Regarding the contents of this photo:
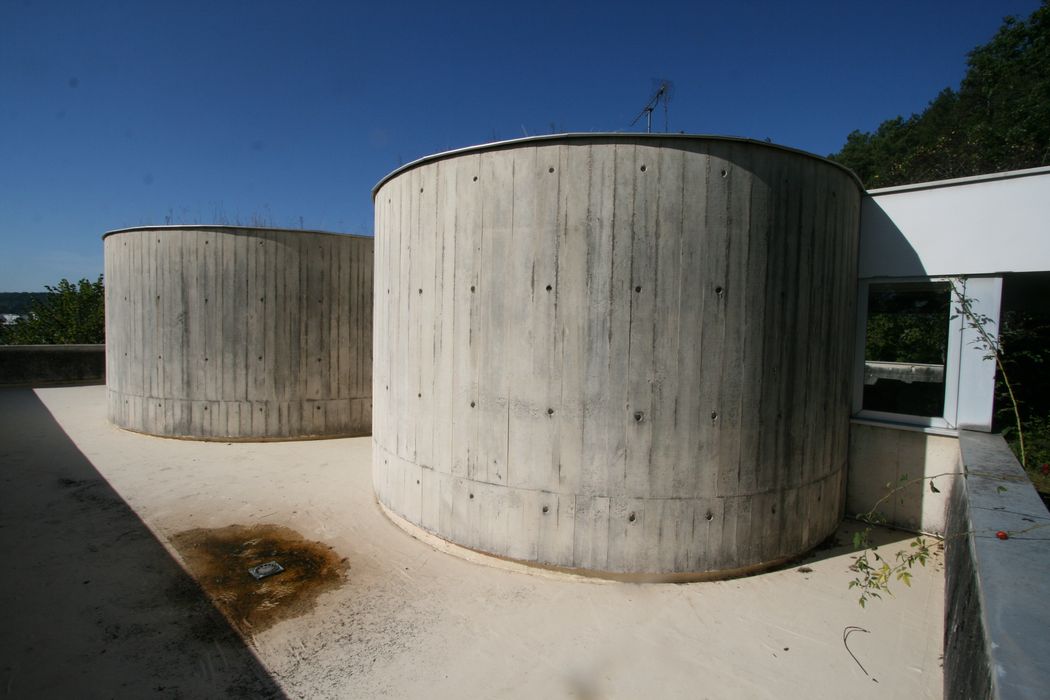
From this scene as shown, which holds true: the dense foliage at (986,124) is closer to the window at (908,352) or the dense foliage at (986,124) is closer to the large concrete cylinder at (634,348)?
the window at (908,352)

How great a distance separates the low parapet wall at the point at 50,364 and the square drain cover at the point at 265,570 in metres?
12.4

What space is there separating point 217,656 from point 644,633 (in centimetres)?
236

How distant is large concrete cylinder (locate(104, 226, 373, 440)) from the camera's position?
7.57 meters

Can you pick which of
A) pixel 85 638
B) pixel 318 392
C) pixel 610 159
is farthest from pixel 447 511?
pixel 318 392

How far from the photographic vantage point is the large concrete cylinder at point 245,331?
7574mm

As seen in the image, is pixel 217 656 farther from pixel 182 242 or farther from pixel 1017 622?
pixel 182 242

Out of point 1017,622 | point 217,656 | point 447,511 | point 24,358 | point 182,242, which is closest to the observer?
point 1017,622

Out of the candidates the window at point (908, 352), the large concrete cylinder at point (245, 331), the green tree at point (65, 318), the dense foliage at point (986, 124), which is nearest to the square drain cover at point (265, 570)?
the large concrete cylinder at point (245, 331)

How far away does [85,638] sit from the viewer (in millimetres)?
2984

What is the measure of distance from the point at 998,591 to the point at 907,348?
1210 cm

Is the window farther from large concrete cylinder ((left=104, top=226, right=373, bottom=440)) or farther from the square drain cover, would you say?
large concrete cylinder ((left=104, top=226, right=373, bottom=440))

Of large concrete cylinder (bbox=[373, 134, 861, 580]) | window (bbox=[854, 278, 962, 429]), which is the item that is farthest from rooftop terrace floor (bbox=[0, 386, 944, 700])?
window (bbox=[854, 278, 962, 429])

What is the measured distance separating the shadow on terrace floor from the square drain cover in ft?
1.14

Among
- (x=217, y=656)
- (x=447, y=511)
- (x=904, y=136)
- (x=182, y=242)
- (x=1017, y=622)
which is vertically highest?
(x=904, y=136)
